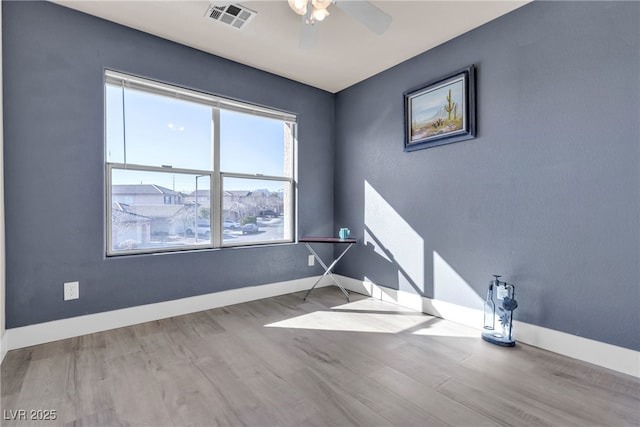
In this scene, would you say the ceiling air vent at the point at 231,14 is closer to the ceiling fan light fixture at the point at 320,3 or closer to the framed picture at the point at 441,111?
the ceiling fan light fixture at the point at 320,3

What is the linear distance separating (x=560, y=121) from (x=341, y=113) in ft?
7.99

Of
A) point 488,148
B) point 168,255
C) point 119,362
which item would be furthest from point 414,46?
point 119,362

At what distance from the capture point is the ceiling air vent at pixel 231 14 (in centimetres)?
231

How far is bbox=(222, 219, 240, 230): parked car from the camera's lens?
10.6 feet

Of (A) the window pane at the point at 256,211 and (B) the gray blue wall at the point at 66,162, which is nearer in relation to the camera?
(B) the gray blue wall at the point at 66,162

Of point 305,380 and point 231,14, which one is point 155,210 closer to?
point 231,14

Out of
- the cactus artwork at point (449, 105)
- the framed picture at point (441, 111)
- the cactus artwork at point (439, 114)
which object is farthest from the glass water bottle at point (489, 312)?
the cactus artwork at point (449, 105)

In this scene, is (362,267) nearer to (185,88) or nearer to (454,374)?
(454,374)

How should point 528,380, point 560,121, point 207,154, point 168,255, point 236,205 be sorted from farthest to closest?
1. point 236,205
2. point 207,154
3. point 168,255
4. point 560,121
5. point 528,380

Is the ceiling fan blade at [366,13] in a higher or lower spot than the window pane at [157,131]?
higher

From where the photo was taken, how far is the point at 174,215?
290 cm

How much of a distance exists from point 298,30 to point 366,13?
2.62ft

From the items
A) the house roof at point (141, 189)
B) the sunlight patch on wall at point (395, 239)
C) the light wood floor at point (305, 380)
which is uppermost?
the house roof at point (141, 189)

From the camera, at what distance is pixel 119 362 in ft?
6.52
